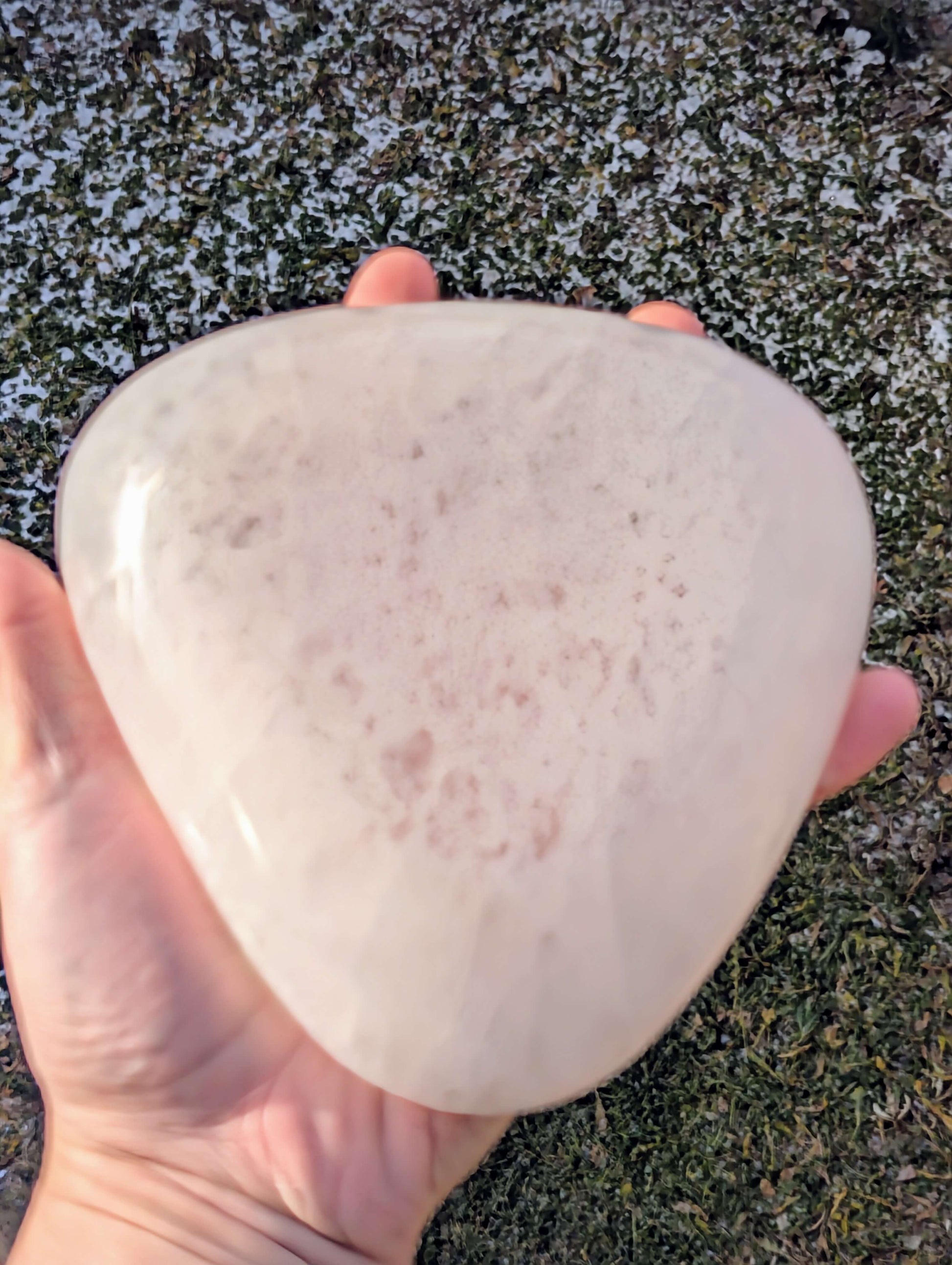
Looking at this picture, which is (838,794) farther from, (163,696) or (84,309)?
(84,309)

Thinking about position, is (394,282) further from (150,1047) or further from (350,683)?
(150,1047)

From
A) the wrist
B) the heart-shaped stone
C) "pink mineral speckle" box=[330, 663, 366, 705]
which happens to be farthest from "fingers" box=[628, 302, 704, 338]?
the wrist

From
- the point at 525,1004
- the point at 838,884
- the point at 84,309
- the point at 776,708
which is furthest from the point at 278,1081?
the point at 84,309

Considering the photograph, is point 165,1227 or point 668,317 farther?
point 668,317

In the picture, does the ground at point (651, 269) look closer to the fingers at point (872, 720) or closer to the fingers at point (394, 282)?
the fingers at point (394, 282)

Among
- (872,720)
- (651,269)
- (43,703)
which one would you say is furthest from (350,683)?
(651,269)
